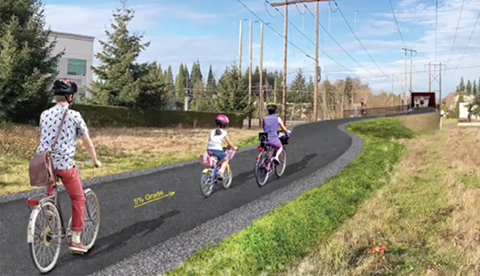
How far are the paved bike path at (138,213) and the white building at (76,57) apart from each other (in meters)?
46.0

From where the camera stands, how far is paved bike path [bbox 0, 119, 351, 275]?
18.1 feet

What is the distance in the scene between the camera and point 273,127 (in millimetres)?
10664

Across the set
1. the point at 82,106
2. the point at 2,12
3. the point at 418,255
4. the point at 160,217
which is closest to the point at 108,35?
the point at 82,106

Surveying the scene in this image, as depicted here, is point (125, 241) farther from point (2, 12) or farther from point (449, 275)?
point (2, 12)

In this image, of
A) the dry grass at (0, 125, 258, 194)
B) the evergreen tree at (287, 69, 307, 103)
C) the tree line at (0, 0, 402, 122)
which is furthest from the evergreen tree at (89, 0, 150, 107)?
the evergreen tree at (287, 69, 307, 103)

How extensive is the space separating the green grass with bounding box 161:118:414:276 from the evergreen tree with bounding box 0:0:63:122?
18.6 m

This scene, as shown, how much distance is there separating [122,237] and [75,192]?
62.5 inches

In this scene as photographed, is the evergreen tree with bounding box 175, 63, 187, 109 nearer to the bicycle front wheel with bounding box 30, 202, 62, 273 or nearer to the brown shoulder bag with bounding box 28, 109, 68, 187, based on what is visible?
the bicycle front wheel with bounding box 30, 202, 62, 273

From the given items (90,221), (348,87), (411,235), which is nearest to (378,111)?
(411,235)

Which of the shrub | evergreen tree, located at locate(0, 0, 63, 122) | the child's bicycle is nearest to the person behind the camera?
the child's bicycle

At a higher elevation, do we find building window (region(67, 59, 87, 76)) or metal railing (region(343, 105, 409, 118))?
building window (region(67, 59, 87, 76))

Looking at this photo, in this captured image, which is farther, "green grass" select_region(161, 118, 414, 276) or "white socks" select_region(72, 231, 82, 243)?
"green grass" select_region(161, 118, 414, 276)

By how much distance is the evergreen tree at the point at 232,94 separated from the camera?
46312 millimetres

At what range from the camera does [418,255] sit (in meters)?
5.87
